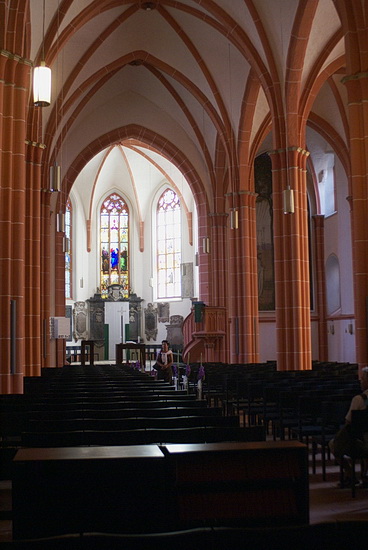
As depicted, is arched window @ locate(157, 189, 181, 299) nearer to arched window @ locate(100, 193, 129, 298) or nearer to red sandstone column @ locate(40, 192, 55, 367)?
arched window @ locate(100, 193, 129, 298)

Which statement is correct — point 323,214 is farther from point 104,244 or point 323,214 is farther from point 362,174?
point 362,174

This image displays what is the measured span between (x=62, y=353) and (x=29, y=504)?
2235 centimetres

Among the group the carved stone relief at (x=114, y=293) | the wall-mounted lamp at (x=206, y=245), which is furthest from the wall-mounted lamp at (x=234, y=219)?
the carved stone relief at (x=114, y=293)

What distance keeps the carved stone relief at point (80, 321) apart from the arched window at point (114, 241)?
225cm

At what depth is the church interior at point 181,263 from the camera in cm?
364

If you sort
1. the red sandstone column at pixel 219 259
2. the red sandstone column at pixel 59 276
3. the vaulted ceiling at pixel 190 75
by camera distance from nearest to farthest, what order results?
the vaulted ceiling at pixel 190 75 < the red sandstone column at pixel 59 276 < the red sandstone column at pixel 219 259

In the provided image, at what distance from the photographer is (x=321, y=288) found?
27.6 m

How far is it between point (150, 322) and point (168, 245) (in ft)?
14.2

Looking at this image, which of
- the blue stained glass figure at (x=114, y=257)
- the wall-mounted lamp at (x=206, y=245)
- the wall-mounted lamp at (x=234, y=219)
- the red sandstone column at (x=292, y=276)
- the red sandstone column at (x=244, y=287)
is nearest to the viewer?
the red sandstone column at (x=292, y=276)

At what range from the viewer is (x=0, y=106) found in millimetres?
11133

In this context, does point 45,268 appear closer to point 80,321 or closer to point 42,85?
point 80,321

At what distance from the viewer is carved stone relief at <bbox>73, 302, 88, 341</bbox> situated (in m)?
34.4

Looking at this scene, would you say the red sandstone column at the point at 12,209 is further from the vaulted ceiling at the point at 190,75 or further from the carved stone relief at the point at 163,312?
the carved stone relief at the point at 163,312

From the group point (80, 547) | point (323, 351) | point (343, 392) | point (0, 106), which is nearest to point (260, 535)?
point (80, 547)
